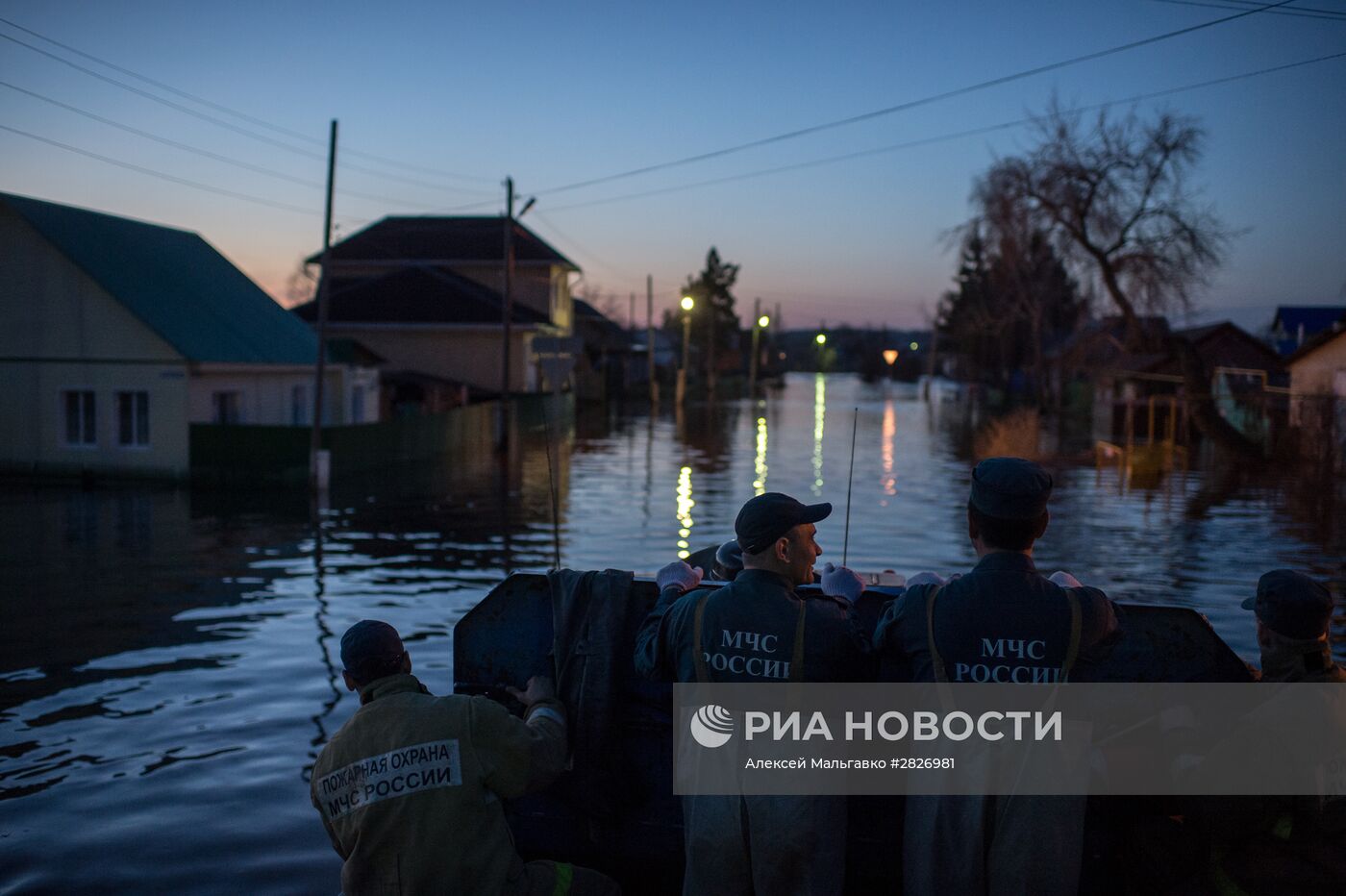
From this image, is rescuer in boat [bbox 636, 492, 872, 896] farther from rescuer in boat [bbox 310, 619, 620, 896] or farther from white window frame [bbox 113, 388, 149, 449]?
white window frame [bbox 113, 388, 149, 449]

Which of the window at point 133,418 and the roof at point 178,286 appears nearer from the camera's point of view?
the window at point 133,418

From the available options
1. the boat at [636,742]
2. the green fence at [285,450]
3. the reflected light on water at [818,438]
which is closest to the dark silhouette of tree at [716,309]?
the reflected light on water at [818,438]

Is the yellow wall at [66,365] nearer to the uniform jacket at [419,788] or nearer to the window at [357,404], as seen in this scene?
the window at [357,404]

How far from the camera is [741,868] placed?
14.1 feet

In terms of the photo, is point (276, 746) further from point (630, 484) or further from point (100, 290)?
point (100, 290)

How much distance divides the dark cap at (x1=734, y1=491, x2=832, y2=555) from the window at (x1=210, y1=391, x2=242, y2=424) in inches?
1060

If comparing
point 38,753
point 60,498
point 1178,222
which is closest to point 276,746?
point 38,753

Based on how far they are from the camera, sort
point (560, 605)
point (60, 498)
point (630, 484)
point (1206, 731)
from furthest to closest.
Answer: point (630, 484)
point (60, 498)
point (560, 605)
point (1206, 731)

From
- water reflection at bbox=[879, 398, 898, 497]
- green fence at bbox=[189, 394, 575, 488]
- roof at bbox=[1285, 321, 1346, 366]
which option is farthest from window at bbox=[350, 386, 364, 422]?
roof at bbox=[1285, 321, 1346, 366]

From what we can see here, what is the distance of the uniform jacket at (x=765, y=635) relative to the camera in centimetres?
426

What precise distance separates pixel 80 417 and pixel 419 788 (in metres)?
27.1

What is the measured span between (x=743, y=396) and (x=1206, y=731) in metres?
78.8

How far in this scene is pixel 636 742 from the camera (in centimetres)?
527

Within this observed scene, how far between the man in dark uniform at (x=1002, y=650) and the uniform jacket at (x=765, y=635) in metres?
0.23
